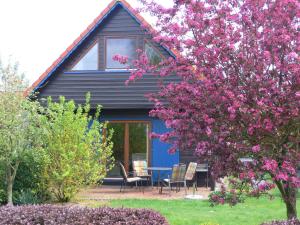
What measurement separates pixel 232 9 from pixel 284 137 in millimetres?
1669

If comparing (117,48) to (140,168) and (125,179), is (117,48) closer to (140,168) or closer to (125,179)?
(140,168)

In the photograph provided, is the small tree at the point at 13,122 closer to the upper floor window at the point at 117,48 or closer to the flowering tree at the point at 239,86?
the upper floor window at the point at 117,48

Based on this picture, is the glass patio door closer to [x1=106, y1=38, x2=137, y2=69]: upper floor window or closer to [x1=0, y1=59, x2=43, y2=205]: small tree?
[x1=106, y1=38, x2=137, y2=69]: upper floor window

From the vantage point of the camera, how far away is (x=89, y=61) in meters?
18.0

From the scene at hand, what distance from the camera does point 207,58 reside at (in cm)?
632

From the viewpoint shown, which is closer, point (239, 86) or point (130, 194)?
point (239, 86)

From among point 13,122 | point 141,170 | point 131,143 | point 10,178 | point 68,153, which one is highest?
point 13,122

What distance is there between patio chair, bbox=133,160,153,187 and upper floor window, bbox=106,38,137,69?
3.20 meters

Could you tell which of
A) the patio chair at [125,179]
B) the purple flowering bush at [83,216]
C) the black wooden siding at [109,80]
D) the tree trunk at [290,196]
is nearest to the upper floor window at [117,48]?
the black wooden siding at [109,80]

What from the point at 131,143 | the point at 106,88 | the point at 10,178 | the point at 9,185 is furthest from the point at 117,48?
the point at 9,185

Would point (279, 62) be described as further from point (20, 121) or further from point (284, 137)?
point (20, 121)

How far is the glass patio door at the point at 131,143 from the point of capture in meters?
18.0

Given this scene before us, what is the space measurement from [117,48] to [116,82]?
1121mm

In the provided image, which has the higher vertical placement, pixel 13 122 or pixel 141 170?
pixel 13 122
